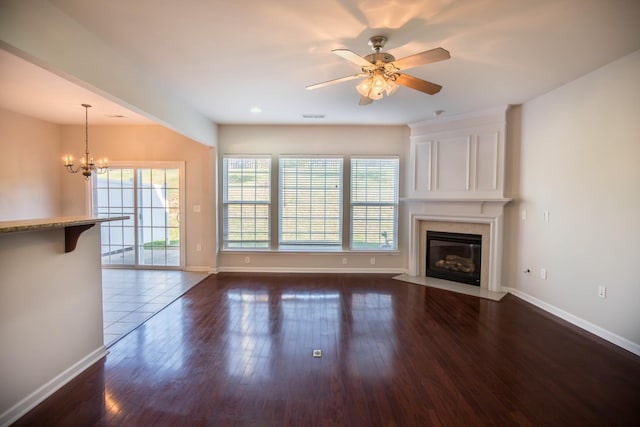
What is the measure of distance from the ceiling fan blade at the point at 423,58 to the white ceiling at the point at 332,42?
32 cm

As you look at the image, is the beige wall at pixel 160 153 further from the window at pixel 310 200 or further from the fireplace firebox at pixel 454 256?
the fireplace firebox at pixel 454 256

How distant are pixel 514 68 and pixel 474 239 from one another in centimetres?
258

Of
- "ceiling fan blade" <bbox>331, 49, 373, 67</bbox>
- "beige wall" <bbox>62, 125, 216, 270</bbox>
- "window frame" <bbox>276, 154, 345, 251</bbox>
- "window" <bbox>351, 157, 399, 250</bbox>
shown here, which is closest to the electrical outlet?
"window" <bbox>351, 157, 399, 250</bbox>

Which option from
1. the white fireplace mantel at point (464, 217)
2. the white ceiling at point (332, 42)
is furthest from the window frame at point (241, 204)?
the white fireplace mantel at point (464, 217)

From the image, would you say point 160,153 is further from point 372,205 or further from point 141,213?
point 372,205

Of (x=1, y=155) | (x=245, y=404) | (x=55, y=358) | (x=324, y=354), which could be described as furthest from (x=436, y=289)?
(x=1, y=155)

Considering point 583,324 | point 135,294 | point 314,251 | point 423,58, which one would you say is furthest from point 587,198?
point 135,294

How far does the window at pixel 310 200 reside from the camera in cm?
526

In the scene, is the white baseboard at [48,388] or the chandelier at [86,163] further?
the chandelier at [86,163]

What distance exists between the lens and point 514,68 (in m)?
2.89

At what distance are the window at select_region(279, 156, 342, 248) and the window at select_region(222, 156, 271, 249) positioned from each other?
0.28m

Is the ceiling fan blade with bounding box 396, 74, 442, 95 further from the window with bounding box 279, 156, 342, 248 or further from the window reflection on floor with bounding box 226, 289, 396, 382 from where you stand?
the window with bounding box 279, 156, 342, 248

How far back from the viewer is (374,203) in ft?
17.3

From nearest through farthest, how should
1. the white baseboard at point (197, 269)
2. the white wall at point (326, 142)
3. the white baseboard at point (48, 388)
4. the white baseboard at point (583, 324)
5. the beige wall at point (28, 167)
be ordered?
the white baseboard at point (48, 388) → the white baseboard at point (583, 324) → the beige wall at point (28, 167) → the white wall at point (326, 142) → the white baseboard at point (197, 269)
